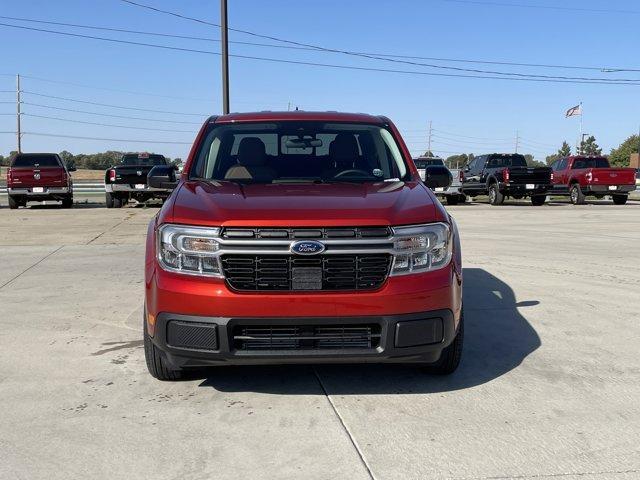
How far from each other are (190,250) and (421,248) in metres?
1.33

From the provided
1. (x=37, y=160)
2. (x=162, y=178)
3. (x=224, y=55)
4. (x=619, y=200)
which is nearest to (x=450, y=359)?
(x=162, y=178)

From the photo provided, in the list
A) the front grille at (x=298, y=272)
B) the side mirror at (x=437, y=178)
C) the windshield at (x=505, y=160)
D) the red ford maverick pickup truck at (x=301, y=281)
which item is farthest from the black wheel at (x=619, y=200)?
the front grille at (x=298, y=272)

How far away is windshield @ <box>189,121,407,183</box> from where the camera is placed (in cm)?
485

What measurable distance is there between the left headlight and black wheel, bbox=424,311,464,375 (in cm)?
156

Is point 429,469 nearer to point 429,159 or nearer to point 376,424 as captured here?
point 376,424

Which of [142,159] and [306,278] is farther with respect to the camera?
[142,159]

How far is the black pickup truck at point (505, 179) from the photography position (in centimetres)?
2358

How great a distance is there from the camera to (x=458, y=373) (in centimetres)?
436

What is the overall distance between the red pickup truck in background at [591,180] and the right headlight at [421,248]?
72.8 ft

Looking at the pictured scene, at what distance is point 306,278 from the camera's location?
141 inches

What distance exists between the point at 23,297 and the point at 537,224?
12.5 metres

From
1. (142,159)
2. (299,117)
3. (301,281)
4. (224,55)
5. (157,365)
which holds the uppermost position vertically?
(224,55)

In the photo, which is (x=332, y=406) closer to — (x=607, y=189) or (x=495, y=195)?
(x=495, y=195)

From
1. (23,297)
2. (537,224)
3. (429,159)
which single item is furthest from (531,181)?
(23,297)
